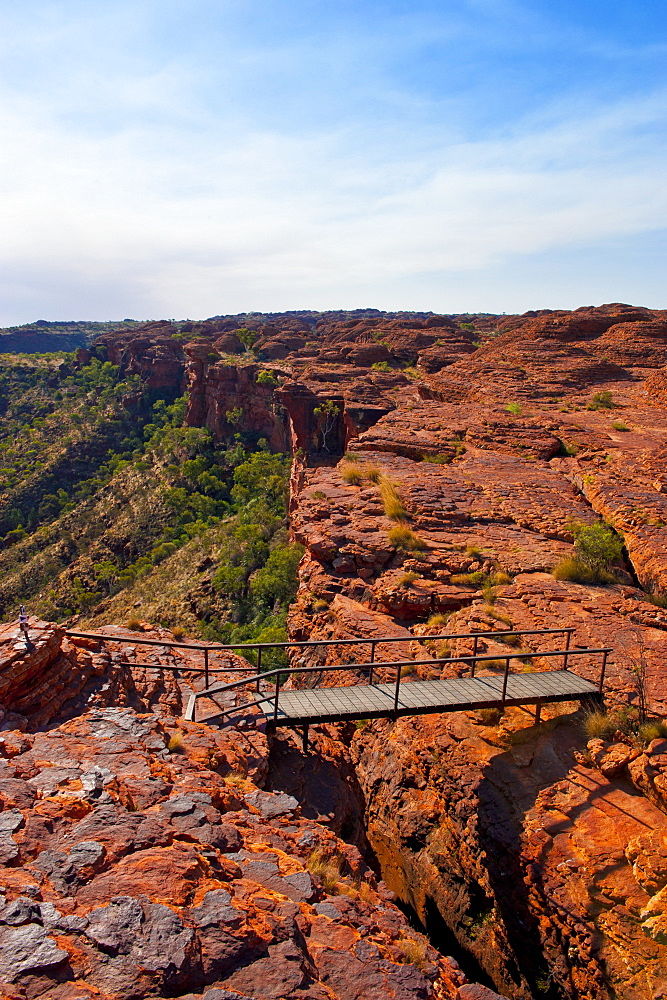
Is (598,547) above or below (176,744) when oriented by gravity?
above

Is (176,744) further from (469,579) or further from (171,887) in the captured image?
(469,579)

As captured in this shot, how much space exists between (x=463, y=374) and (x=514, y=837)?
871 inches

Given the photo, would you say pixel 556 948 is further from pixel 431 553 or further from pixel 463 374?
pixel 463 374

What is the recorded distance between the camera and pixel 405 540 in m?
11.3

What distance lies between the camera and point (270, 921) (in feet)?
11.6

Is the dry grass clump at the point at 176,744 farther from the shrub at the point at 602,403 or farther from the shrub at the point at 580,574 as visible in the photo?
the shrub at the point at 602,403

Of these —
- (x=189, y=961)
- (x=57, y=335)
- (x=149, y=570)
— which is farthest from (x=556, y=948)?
(x=57, y=335)

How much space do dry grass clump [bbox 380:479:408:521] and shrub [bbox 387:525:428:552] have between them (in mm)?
792

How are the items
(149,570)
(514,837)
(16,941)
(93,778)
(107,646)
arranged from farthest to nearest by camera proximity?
(149,570)
(107,646)
(514,837)
(93,778)
(16,941)

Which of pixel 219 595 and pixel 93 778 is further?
pixel 219 595

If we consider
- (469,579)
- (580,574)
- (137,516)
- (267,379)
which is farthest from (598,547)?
(267,379)

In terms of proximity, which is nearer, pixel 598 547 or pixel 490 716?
pixel 490 716

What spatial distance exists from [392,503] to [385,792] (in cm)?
624

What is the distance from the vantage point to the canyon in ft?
10.8
